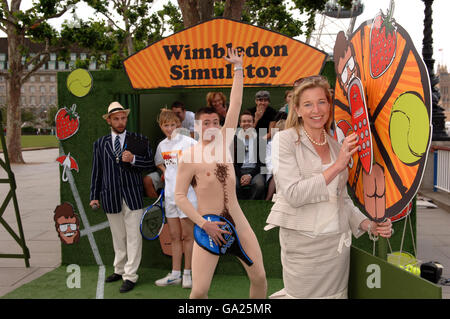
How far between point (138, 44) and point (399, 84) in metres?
21.2

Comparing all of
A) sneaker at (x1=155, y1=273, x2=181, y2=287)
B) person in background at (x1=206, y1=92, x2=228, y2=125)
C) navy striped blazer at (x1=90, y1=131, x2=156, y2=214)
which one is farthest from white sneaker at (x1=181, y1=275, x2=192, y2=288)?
person in background at (x1=206, y1=92, x2=228, y2=125)

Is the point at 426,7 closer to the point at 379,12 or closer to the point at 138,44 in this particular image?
the point at 379,12

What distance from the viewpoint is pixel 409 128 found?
182cm

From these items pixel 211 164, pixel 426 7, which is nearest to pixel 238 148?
pixel 211 164

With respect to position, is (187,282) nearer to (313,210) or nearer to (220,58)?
(220,58)

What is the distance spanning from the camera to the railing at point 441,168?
1190 centimetres

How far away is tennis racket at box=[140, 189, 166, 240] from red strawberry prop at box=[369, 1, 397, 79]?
11.2 ft

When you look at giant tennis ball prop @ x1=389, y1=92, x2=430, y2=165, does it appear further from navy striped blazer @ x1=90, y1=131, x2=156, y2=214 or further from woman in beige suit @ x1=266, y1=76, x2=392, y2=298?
navy striped blazer @ x1=90, y1=131, x2=156, y2=214

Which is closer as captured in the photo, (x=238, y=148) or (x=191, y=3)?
(x=238, y=148)

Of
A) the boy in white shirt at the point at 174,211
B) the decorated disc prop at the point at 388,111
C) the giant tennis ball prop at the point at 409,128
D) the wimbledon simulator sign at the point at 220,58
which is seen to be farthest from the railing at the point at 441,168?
the giant tennis ball prop at the point at 409,128

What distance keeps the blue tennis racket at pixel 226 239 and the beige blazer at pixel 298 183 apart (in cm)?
72

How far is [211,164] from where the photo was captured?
3096 mm

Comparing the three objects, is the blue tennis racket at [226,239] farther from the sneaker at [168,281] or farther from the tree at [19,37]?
the tree at [19,37]

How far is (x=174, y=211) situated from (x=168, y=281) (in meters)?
0.83
